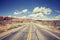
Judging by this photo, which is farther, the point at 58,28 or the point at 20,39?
the point at 58,28

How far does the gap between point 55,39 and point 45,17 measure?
15.2ft

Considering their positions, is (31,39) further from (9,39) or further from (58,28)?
(58,28)

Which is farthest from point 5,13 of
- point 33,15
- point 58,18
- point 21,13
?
point 58,18

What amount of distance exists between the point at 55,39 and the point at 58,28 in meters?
6.55

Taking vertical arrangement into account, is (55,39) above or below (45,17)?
below

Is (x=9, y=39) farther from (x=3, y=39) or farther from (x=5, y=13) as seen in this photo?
(x=5, y=13)

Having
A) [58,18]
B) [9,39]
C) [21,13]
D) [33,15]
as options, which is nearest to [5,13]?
[21,13]

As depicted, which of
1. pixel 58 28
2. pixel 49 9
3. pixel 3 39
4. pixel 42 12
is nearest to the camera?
pixel 3 39

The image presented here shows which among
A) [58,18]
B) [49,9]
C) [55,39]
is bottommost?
[55,39]

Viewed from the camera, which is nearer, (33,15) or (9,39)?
(9,39)

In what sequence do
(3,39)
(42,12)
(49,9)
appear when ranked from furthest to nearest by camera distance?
(42,12) → (49,9) → (3,39)

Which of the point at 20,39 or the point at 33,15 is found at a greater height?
the point at 33,15

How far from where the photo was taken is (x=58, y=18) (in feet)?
45.2

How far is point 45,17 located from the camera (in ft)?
48.3
